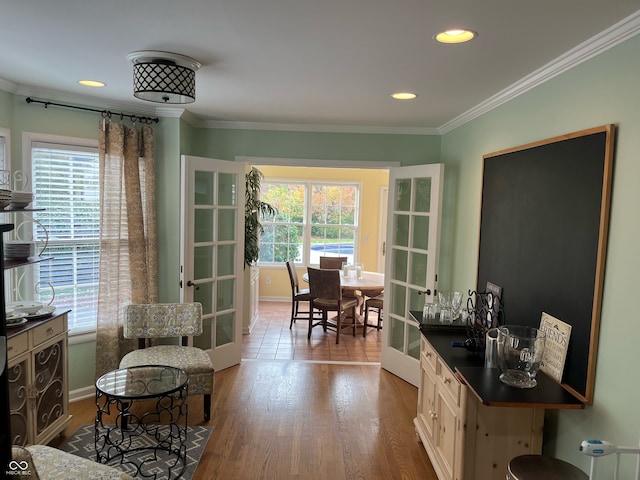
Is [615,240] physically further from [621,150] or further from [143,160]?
[143,160]

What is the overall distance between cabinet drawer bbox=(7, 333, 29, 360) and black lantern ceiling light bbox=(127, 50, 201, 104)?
1536 millimetres

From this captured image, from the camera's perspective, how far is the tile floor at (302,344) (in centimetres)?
481

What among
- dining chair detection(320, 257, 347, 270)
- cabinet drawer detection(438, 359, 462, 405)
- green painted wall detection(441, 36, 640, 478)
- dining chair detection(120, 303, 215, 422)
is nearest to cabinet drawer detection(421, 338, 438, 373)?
cabinet drawer detection(438, 359, 462, 405)

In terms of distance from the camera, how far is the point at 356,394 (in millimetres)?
3840

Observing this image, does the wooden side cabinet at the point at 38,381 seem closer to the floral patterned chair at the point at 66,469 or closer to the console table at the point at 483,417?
the floral patterned chair at the point at 66,469

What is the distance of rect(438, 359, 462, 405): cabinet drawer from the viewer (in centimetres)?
233

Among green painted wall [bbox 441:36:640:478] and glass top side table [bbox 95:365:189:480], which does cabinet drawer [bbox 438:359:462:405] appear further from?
glass top side table [bbox 95:365:189:480]

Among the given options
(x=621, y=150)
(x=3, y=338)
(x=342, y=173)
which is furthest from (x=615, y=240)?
(x=342, y=173)

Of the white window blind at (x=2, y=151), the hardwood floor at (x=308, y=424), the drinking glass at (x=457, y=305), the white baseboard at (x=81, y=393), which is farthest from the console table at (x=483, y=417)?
the white window blind at (x=2, y=151)

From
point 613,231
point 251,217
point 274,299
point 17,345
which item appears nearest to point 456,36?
point 613,231

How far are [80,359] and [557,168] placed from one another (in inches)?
145

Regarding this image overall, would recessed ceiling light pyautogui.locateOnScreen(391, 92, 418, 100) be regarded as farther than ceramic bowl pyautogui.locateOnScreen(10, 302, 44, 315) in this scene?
Yes

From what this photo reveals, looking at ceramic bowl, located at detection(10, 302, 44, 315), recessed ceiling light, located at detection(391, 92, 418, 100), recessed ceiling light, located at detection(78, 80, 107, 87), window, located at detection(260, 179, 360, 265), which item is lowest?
ceramic bowl, located at detection(10, 302, 44, 315)

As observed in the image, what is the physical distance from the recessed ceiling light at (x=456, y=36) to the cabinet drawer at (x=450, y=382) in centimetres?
166
